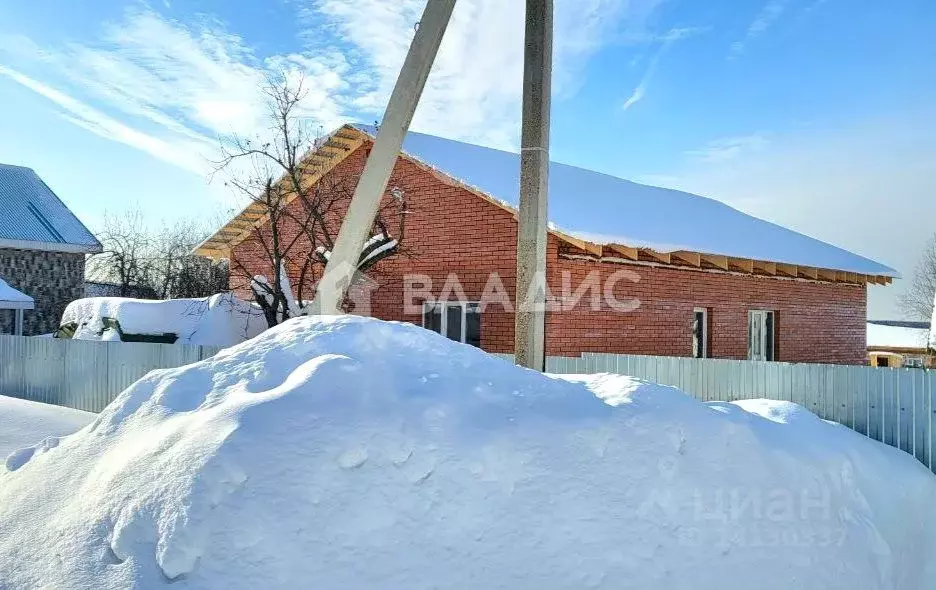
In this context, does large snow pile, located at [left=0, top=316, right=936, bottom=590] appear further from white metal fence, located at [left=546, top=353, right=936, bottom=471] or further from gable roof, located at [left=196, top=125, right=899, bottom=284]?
gable roof, located at [left=196, top=125, right=899, bottom=284]

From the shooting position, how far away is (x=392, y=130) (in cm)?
645

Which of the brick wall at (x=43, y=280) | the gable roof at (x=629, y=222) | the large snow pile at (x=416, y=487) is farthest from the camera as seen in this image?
the brick wall at (x=43, y=280)

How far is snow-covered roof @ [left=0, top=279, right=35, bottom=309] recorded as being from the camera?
20812mm

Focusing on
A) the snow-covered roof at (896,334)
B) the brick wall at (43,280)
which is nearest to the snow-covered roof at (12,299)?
the brick wall at (43,280)

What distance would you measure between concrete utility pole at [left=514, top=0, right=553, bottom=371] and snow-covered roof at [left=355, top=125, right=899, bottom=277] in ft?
14.4

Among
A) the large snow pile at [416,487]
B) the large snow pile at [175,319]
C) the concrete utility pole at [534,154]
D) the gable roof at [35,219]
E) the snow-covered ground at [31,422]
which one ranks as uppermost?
the gable roof at [35,219]

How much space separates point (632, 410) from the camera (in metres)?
5.00

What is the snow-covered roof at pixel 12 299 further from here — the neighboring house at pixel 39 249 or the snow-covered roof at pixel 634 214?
the snow-covered roof at pixel 634 214

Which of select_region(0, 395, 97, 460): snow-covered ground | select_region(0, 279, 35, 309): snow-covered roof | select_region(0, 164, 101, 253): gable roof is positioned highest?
select_region(0, 164, 101, 253): gable roof

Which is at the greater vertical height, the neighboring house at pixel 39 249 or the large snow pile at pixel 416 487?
the neighboring house at pixel 39 249

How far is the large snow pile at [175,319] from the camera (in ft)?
44.2

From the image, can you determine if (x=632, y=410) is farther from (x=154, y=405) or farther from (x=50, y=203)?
(x=50, y=203)

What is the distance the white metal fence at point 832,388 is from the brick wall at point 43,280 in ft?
71.9

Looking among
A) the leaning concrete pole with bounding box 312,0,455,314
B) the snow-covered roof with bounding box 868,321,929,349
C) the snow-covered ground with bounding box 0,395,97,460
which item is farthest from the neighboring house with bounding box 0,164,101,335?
the snow-covered roof with bounding box 868,321,929,349
